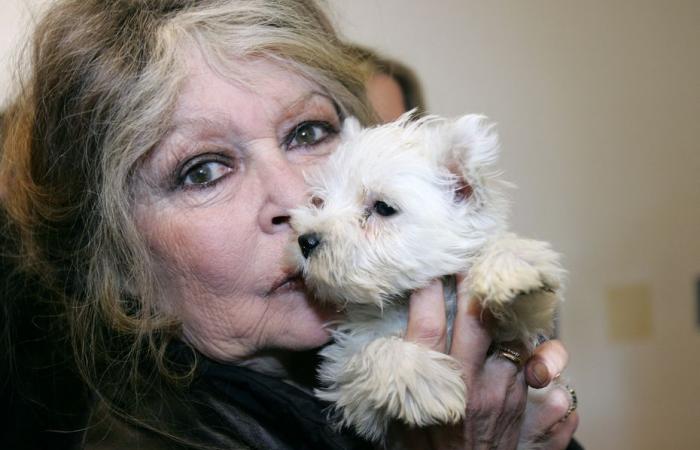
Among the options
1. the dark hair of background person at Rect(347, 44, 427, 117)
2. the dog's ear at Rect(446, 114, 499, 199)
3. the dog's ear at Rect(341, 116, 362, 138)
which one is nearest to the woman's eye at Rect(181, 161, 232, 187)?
the dog's ear at Rect(341, 116, 362, 138)

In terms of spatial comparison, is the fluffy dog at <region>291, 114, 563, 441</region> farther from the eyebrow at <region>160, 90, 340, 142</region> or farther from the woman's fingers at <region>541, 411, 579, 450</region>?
the woman's fingers at <region>541, 411, 579, 450</region>

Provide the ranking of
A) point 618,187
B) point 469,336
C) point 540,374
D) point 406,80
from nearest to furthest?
point 469,336
point 540,374
point 406,80
point 618,187

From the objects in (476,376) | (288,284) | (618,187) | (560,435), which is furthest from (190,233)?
(618,187)

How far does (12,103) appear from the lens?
5.24 feet

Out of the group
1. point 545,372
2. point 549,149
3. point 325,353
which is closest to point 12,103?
point 325,353

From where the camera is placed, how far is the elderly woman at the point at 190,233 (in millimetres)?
1263

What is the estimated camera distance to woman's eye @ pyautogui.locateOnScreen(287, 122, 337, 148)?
4.53 ft

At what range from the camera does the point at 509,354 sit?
126 cm

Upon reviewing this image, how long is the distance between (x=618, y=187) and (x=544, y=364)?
7.37 feet

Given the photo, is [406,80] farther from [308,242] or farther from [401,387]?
[401,387]

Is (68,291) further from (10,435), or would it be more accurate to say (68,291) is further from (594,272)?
(594,272)

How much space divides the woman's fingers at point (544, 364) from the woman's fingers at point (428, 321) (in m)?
0.22

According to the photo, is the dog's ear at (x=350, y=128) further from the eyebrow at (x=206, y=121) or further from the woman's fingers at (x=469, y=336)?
the woman's fingers at (x=469, y=336)

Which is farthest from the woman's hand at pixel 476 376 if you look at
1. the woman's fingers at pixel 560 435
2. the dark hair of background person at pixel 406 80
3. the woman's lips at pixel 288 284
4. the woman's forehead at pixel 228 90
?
the dark hair of background person at pixel 406 80
